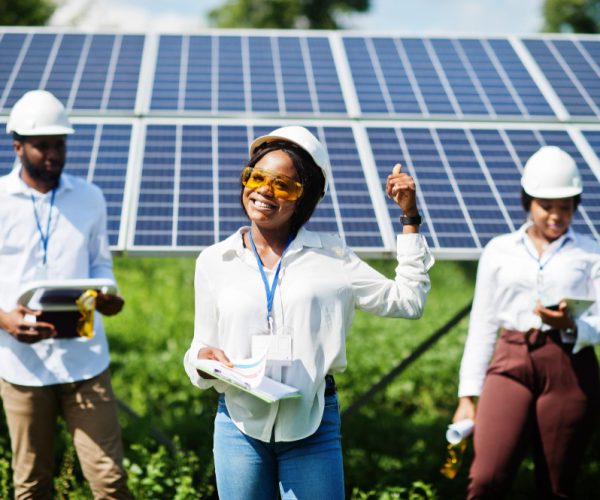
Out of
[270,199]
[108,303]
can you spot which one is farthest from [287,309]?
[108,303]

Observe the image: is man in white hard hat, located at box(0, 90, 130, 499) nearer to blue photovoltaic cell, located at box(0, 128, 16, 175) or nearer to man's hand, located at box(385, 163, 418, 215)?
blue photovoltaic cell, located at box(0, 128, 16, 175)

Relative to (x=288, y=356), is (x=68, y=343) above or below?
above

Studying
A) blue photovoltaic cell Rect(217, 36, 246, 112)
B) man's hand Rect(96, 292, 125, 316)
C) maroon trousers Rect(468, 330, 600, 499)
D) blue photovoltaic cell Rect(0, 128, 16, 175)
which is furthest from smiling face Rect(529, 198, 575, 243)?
blue photovoltaic cell Rect(0, 128, 16, 175)

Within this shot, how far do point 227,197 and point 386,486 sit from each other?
218cm

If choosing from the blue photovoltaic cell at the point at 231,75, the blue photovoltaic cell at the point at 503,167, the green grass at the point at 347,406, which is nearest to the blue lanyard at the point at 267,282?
the green grass at the point at 347,406

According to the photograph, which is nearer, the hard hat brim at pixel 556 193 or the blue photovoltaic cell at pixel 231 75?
the hard hat brim at pixel 556 193

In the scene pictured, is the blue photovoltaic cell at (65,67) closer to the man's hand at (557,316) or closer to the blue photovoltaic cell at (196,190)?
the blue photovoltaic cell at (196,190)

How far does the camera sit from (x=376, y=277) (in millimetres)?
3545

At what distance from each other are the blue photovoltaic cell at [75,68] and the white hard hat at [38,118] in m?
2.05

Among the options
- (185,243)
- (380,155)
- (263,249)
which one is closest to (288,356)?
(263,249)

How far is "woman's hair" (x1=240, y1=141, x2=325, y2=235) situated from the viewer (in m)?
3.50

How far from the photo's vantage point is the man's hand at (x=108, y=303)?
449cm

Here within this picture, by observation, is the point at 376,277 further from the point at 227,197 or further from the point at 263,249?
the point at 227,197

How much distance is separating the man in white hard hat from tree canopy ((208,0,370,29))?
26.9 meters
